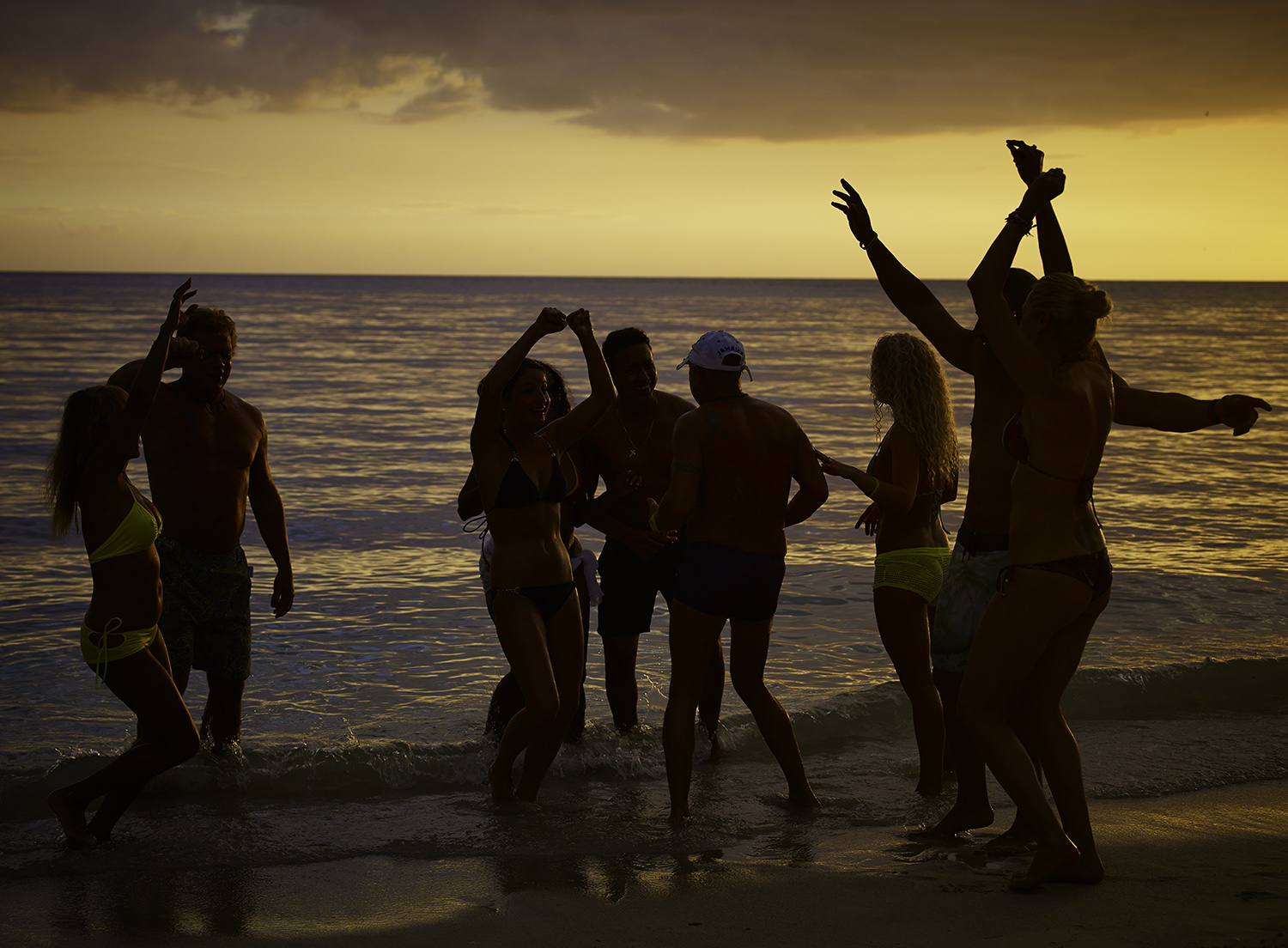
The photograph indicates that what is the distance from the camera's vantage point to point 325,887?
4.14m

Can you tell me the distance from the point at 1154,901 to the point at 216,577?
4.24m

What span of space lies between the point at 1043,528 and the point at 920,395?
1.29 m

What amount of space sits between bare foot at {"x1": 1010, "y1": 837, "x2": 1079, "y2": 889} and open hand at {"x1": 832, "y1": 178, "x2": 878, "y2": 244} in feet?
7.78

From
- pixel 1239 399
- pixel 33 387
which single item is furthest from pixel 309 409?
pixel 1239 399

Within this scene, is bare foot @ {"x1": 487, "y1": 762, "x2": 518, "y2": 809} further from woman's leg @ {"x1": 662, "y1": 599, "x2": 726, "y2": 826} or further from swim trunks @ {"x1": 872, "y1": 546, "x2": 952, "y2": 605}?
swim trunks @ {"x1": 872, "y1": 546, "x2": 952, "y2": 605}

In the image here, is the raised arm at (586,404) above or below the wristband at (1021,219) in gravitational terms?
below

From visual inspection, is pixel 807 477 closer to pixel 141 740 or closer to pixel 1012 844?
pixel 1012 844

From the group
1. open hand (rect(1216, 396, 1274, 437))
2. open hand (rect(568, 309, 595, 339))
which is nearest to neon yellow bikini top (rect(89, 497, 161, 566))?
open hand (rect(568, 309, 595, 339))

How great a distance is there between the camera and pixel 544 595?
4816 millimetres

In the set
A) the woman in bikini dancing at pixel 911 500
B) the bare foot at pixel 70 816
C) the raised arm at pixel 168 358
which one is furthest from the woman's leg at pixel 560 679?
the raised arm at pixel 168 358

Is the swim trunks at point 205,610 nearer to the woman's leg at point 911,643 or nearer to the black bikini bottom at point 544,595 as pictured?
the black bikini bottom at point 544,595

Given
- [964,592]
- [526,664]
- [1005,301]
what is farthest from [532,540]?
[1005,301]

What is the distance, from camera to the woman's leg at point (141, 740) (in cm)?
432

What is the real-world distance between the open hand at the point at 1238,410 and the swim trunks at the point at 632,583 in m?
2.76
